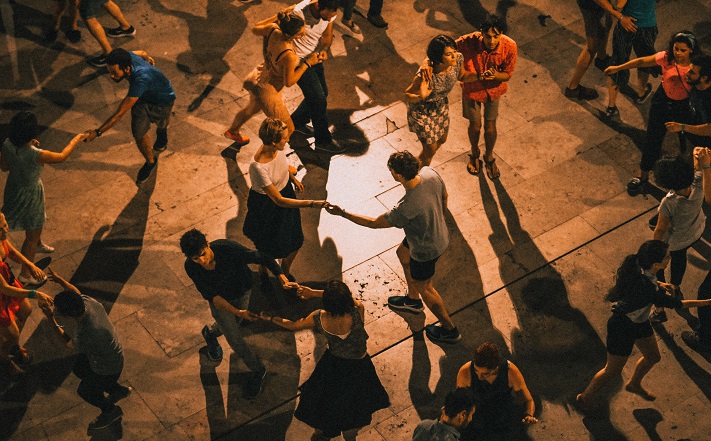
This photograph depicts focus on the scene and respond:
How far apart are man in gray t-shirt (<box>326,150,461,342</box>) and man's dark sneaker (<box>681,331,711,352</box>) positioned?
191 cm

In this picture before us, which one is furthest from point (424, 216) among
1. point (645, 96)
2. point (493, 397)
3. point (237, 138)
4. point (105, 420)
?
point (645, 96)

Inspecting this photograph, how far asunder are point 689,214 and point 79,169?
5885 mm

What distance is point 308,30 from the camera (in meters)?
8.80

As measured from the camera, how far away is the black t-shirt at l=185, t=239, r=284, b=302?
6738 millimetres

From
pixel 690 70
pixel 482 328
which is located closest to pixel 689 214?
pixel 690 70

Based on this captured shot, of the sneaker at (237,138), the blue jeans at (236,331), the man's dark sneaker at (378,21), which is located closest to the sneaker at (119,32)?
the sneaker at (237,138)

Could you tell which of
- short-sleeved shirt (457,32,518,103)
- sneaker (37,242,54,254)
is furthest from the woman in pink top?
sneaker (37,242,54,254)

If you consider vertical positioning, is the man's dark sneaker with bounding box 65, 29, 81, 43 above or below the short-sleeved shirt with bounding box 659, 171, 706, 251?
below

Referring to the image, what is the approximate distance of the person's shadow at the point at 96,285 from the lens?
7.47 m

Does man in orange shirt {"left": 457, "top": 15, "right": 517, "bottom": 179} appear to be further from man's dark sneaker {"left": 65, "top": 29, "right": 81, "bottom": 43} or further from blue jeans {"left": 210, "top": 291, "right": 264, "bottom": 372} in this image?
man's dark sneaker {"left": 65, "top": 29, "right": 81, "bottom": 43}

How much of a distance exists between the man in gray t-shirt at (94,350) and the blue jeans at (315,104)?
3.19m

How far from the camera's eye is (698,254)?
27.7ft

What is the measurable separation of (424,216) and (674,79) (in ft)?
9.51

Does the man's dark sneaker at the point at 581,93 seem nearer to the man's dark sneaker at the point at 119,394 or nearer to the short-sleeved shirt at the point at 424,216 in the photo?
the short-sleeved shirt at the point at 424,216
